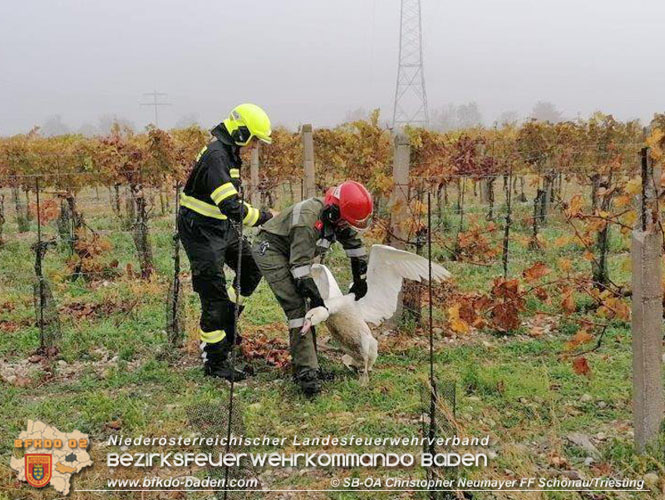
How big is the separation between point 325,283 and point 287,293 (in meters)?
0.41

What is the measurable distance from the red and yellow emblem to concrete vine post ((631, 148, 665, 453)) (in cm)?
355

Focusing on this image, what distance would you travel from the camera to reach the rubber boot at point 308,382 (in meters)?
4.84

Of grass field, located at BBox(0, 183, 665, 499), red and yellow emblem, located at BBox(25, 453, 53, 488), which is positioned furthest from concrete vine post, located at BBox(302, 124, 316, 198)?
red and yellow emblem, located at BBox(25, 453, 53, 488)

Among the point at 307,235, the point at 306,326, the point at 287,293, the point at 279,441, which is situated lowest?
the point at 279,441

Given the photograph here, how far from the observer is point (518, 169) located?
1605 centimetres

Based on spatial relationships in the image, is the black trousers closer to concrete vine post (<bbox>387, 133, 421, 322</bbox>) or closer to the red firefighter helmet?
the red firefighter helmet

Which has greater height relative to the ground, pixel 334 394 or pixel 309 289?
pixel 309 289

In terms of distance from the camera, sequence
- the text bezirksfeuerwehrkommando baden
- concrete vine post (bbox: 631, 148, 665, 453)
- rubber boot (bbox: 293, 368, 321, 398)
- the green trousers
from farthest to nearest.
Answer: the green trousers, rubber boot (bbox: 293, 368, 321, 398), the text bezirksfeuerwehrkommando baden, concrete vine post (bbox: 631, 148, 665, 453)

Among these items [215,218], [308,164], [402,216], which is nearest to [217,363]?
[215,218]

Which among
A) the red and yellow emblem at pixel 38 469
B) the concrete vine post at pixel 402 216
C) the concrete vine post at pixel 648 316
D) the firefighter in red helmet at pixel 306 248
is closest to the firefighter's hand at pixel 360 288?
the firefighter in red helmet at pixel 306 248

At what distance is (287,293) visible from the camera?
197 inches

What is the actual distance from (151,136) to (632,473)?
9.92 m

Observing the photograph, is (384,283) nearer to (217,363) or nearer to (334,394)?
(334,394)

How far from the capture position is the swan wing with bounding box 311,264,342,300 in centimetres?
512
